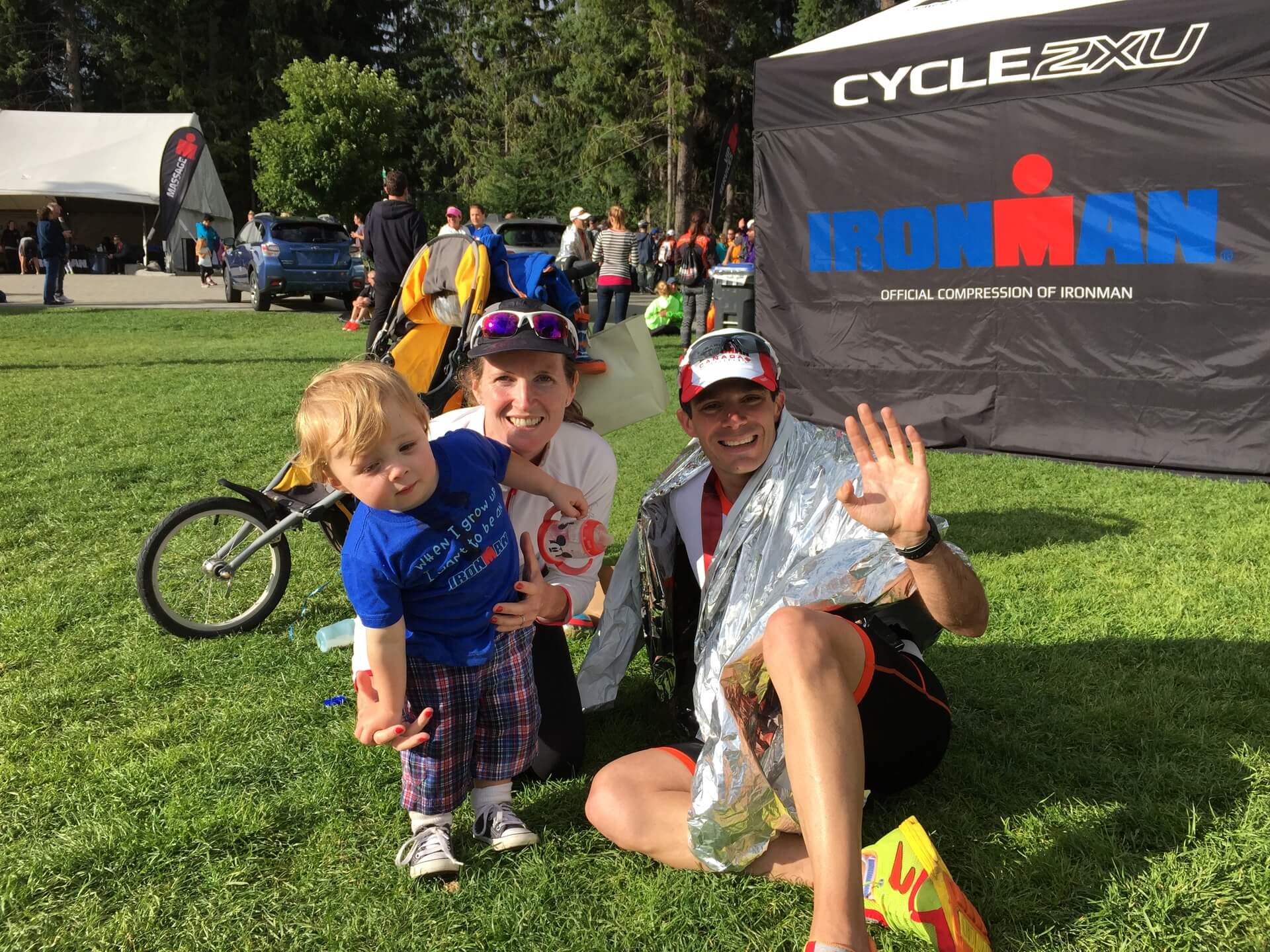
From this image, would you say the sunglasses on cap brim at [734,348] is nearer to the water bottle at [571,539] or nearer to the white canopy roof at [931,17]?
the water bottle at [571,539]

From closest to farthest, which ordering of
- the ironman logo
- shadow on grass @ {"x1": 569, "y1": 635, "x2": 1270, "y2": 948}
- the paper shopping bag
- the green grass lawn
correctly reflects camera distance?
the green grass lawn < shadow on grass @ {"x1": 569, "y1": 635, "x2": 1270, "y2": 948} < the paper shopping bag < the ironman logo

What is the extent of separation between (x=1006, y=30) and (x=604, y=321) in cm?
807

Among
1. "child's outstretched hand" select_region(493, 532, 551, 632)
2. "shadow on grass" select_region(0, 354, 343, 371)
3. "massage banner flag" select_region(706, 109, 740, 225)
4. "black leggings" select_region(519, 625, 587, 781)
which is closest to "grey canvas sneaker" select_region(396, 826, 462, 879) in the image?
"black leggings" select_region(519, 625, 587, 781)

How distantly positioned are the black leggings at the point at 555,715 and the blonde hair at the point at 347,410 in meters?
1.01

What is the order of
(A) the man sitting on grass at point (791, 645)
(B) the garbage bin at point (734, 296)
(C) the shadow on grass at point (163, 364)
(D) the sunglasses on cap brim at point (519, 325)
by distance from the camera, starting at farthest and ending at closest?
(B) the garbage bin at point (734, 296), (C) the shadow on grass at point (163, 364), (D) the sunglasses on cap brim at point (519, 325), (A) the man sitting on grass at point (791, 645)

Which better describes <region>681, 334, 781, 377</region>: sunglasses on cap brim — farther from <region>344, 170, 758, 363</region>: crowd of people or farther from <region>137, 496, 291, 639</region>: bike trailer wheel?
<region>344, 170, 758, 363</region>: crowd of people

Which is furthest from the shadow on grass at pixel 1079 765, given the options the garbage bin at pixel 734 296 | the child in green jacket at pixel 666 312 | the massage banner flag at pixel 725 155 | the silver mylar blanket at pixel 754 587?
the massage banner flag at pixel 725 155

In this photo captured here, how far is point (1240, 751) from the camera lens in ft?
9.68

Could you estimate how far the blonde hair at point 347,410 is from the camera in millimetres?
2184

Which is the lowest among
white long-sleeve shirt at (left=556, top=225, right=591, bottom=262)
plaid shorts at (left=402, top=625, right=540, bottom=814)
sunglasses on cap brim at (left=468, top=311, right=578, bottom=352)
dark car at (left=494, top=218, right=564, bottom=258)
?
plaid shorts at (left=402, top=625, right=540, bottom=814)

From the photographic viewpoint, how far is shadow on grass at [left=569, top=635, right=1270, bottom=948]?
244cm

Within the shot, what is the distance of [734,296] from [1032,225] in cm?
499

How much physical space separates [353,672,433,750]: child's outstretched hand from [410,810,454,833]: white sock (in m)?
0.27

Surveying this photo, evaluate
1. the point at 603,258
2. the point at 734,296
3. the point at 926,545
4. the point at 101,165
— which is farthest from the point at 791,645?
the point at 101,165
